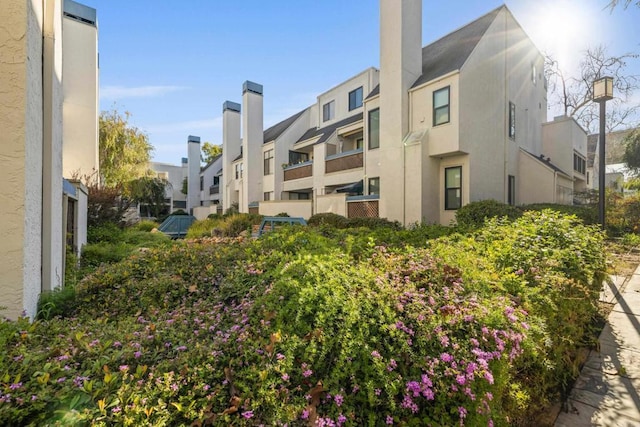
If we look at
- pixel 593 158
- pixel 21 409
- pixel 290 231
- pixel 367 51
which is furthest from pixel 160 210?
pixel 593 158

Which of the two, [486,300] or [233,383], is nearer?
[233,383]

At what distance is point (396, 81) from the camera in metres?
12.4

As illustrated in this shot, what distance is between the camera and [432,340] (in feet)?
6.34

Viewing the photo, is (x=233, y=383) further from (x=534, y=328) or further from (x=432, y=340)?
(x=534, y=328)

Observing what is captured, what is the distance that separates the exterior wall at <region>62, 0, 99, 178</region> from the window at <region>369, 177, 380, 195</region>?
37.2ft

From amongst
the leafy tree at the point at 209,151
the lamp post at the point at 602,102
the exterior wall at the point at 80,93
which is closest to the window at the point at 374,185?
the lamp post at the point at 602,102

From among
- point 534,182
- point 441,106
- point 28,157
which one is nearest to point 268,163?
point 441,106

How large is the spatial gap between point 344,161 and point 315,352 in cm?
1524

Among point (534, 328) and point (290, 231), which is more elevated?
point (290, 231)

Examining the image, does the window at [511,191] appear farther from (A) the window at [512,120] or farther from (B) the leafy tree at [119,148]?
(B) the leafy tree at [119,148]

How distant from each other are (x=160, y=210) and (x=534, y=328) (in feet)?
115

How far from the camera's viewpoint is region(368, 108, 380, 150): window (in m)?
14.1

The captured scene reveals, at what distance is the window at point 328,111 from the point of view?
2101cm

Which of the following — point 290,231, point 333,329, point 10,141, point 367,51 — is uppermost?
point 367,51
